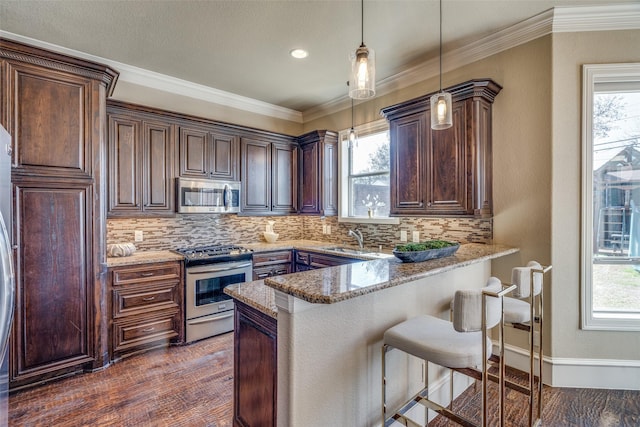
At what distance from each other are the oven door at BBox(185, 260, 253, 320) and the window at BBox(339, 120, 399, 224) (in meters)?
1.63

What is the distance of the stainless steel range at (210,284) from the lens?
3230 mm

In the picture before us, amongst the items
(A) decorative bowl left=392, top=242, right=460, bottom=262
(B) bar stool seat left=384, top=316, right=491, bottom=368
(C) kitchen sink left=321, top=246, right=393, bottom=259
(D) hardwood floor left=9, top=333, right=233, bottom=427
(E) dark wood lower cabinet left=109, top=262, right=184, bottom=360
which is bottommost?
(D) hardwood floor left=9, top=333, right=233, bottom=427

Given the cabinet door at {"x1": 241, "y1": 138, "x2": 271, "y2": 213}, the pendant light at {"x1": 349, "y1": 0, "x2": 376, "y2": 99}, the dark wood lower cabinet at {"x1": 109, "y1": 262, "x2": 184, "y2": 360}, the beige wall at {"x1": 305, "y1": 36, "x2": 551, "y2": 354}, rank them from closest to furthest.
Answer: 1. the pendant light at {"x1": 349, "y1": 0, "x2": 376, "y2": 99}
2. the beige wall at {"x1": 305, "y1": 36, "x2": 551, "y2": 354}
3. the dark wood lower cabinet at {"x1": 109, "y1": 262, "x2": 184, "y2": 360}
4. the cabinet door at {"x1": 241, "y1": 138, "x2": 271, "y2": 213}

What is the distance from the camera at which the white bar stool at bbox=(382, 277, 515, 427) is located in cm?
135

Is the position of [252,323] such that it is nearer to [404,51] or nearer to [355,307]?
[355,307]

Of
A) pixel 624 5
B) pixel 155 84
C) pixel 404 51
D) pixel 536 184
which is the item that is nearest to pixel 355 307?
pixel 536 184

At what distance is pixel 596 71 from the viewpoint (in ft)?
7.94

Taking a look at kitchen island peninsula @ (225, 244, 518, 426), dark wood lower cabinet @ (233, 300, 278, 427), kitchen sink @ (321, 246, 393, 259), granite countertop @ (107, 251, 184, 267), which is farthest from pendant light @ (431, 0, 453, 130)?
granite countertop @ (107, 251, 184, 267)

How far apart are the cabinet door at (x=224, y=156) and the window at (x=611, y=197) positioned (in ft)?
11.4

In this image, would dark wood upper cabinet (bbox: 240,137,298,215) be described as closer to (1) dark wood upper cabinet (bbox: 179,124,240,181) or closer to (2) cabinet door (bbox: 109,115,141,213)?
(1) dark wood upper cabinet (bbox: 179,124,240,181)

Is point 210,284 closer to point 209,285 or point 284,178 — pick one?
point 209,285

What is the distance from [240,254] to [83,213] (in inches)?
59.0

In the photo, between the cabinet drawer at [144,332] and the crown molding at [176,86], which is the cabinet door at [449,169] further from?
the cabinet drawer at [144,332]

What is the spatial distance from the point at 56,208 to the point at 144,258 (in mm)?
849
